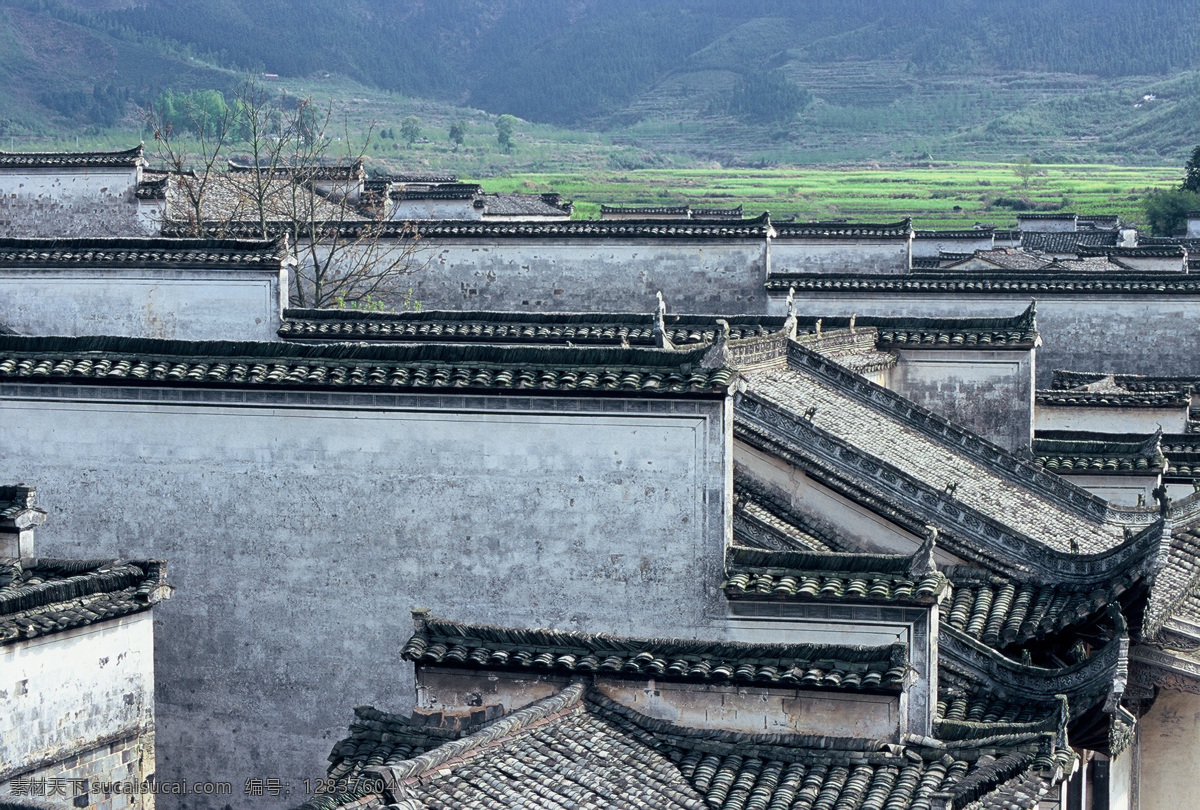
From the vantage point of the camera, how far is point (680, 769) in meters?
13.1

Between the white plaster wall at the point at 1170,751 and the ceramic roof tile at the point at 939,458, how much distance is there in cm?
264

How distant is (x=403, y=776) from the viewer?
11516mm

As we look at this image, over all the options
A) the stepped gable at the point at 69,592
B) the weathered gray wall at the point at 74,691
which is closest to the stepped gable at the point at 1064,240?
the stepped gable at the point at 69,592

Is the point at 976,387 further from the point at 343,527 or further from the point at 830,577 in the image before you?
the point at 343,527

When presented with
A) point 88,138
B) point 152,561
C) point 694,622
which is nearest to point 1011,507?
point 694,622

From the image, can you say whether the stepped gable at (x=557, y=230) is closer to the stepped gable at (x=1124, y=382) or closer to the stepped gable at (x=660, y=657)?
the stepped gable at (x=1124, y=382)

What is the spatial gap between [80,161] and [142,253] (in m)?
15.2

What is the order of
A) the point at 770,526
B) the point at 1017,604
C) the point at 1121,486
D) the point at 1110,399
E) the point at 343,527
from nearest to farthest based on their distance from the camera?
the point at 343,527 < the point at 770,526 < the point at 1017,604 < the point at 1121,486 < the point at 1110,399

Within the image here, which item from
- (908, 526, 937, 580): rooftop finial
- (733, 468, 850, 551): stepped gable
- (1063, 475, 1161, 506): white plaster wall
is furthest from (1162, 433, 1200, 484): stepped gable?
(908, 526, 937, 580): rooftop finial

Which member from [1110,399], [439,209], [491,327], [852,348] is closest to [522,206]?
[439,209]

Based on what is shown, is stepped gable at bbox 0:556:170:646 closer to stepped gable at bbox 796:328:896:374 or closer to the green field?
stepped gable at bbox 796:328:896:374

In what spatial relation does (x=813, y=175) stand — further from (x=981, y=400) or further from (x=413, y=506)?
(x=413, y=506)

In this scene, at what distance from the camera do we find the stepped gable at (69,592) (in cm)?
1380

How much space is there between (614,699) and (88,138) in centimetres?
15058
